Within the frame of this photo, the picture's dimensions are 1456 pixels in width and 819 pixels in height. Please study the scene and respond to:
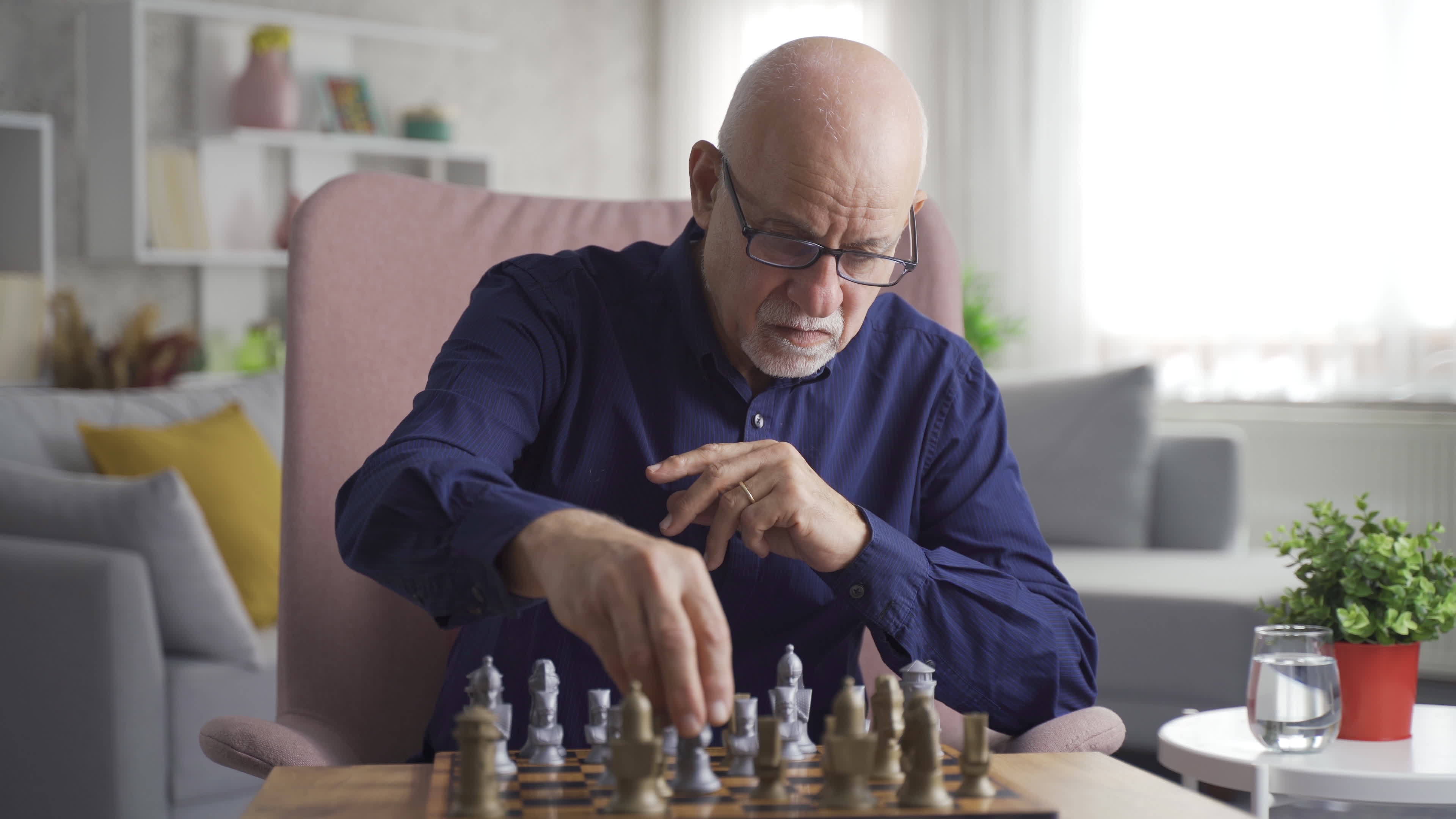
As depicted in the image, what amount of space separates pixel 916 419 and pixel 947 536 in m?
0.12

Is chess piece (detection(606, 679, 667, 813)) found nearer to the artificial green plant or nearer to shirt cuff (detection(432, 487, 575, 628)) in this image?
shirt cuff (detection(432, 487, 575, 628))

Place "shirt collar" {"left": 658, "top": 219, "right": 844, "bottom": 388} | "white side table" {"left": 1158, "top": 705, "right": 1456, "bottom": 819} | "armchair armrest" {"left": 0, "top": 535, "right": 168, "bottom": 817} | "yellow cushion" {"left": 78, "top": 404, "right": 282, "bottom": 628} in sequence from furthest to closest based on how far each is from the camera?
"yellow cushion" {"left": 78, "top": 404, "right": 282, "bottom": 628} < "armchair armrest" {"left": 0, "top": 535, "right": 168, "bottom": 817} < "white side table" {"left": 1158, "top": 705, "right": 1456, "bottom": 819} < "shirt collar" {"left": 658, "top": 219, "right": 844, "bottom": 388}

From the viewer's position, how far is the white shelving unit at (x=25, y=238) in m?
3.94

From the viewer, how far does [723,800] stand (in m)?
0.80

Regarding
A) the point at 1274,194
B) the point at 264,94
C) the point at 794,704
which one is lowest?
the point at 794,704

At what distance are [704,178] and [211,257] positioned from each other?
3455 mm

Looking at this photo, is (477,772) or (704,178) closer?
(477,772)

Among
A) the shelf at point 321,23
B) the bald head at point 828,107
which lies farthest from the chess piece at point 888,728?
the shelf at point 321,23

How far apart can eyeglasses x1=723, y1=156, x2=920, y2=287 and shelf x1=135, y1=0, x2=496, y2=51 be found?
357 cm

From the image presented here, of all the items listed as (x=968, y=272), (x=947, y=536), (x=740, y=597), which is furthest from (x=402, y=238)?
(x=968, y=272)

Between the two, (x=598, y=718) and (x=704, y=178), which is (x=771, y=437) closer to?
(x=704, y=178)

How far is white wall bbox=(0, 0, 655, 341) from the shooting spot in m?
4.34

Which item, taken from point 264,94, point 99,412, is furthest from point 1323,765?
point 264,94

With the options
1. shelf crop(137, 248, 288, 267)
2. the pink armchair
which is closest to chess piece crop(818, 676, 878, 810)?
the pink armchair
